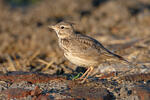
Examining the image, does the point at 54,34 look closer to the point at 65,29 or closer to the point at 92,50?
the point at 65,29

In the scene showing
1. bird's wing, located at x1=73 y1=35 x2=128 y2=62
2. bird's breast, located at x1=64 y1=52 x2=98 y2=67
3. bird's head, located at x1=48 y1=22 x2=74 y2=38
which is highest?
bird's head, located at x1=48 y1=22 x2=74 y2=38

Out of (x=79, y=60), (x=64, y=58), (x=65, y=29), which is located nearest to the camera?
(x=79, y=60)

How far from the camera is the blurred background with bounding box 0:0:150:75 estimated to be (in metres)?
6.23

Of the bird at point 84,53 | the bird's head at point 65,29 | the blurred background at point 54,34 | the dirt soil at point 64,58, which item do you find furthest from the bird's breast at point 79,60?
the blurred background at point 54,34

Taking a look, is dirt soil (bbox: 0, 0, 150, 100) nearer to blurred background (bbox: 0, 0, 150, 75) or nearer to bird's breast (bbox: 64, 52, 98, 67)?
blurred background (bbox: 0, 0, 150, 75)

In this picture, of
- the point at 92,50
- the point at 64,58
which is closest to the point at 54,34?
the point at 64,58

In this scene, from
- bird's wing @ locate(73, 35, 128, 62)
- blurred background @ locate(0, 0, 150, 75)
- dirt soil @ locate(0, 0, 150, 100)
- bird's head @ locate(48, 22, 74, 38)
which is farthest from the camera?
blurred background @ locate(0, 0, 150, 75)

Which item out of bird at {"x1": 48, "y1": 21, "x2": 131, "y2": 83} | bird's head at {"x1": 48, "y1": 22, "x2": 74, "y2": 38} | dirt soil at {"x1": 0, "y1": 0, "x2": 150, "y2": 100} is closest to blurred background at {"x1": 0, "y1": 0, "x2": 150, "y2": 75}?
dirt soil at {"x1": 0, "y1": 0, "x2": 150, "y2": 100}

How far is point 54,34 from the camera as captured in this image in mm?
9359

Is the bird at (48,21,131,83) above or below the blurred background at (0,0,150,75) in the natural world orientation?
below

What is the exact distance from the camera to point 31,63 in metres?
6.27

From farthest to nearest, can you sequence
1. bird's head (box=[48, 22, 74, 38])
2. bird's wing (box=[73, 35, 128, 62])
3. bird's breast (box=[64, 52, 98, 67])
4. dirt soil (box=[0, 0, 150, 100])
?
bird's head (box=[48, 22, 74, 38]) → bird's wing (box=[73, 35, 128, 62]) → bird's breast (box=[64, 52, 98, 67]) → dirt soil (box=[0, 0, 150, 100])

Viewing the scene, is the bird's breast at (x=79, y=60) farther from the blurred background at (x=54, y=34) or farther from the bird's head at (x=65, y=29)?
the blurred background at (x=54, y=34)

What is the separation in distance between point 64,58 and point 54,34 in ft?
9.74
